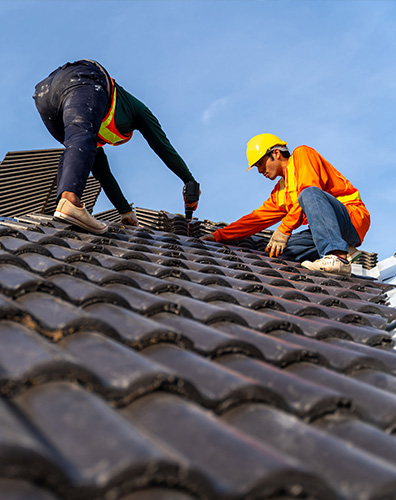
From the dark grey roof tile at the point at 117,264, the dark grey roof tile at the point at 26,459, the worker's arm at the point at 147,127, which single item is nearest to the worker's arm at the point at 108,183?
the worker's arm at the point at 147,127

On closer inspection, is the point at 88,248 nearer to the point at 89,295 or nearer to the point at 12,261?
the point at 12,261

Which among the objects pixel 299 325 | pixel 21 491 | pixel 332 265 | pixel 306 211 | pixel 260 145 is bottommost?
pixel 21 491

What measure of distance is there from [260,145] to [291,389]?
4863 millimetres

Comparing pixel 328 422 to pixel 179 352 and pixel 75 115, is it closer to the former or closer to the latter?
pixel 179 352

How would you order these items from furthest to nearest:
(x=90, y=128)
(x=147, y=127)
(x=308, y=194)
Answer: (x=147, y=127) → (x=308, y=194) → (x=90, y=128)

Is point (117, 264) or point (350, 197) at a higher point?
point (350, 197)

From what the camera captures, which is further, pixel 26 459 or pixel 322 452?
pixel 322 452

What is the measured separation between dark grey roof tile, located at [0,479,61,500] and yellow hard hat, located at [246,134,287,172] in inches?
219

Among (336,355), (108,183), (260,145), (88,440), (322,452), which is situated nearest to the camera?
(88,440)

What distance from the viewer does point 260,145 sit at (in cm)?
633

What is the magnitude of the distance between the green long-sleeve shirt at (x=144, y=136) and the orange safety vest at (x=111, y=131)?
52mm

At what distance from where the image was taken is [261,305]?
10.2 ft

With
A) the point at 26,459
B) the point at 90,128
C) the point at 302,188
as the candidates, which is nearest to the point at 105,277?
the point at 26,459

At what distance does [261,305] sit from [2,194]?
744cm
